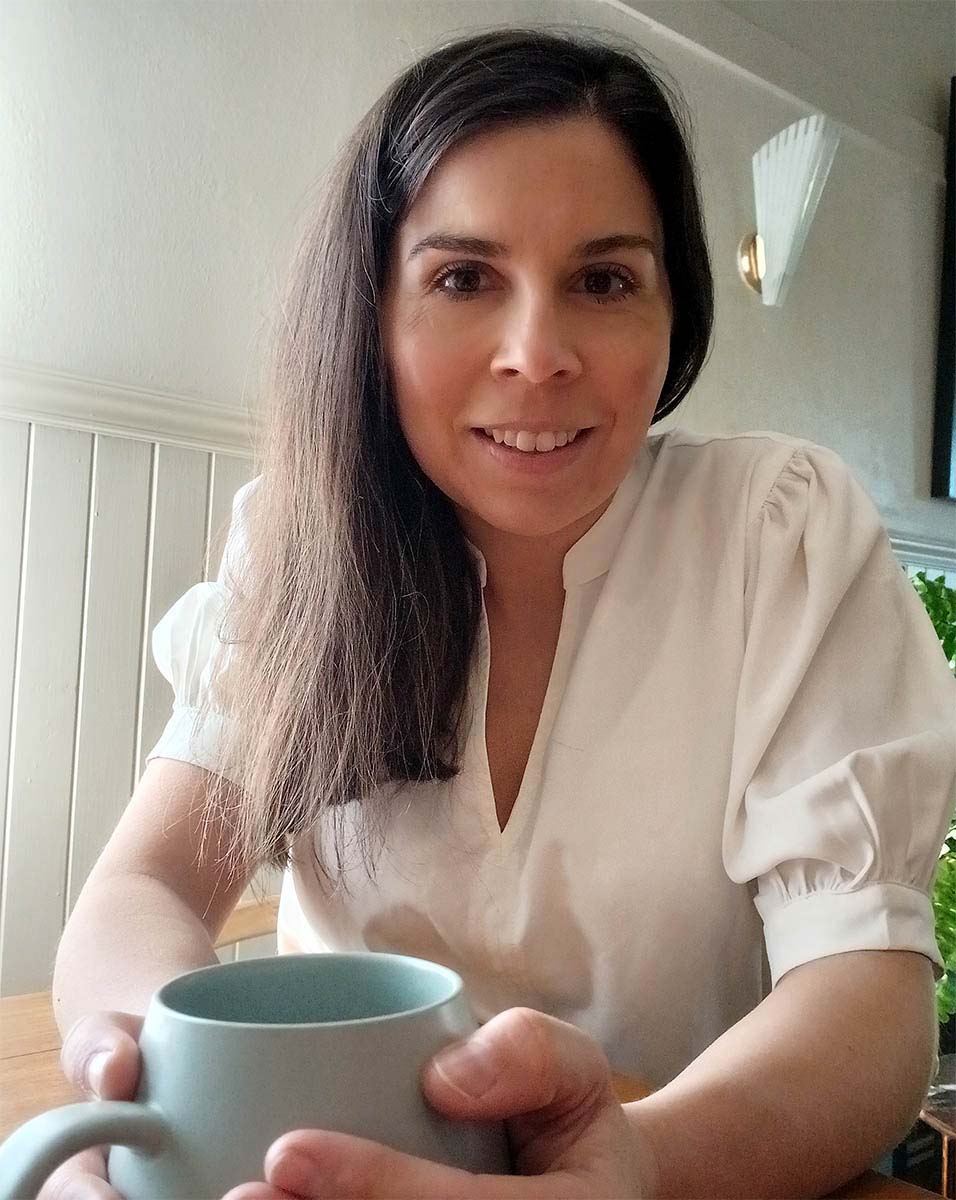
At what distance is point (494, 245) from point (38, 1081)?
21.1 inches

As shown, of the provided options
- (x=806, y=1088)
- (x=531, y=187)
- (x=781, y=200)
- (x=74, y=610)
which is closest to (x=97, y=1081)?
(x=806, y=1088)

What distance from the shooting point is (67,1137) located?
0.83 ft

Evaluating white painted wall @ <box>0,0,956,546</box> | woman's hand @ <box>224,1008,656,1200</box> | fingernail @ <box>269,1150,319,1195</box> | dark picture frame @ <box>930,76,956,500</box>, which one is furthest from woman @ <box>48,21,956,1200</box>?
dark picture frame @ <box>930,76,956,500</box>

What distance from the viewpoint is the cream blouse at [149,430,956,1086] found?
604 millimetres

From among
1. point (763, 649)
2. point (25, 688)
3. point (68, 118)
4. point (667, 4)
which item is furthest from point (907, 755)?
point (667, 4)

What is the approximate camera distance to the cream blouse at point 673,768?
60 centimetres

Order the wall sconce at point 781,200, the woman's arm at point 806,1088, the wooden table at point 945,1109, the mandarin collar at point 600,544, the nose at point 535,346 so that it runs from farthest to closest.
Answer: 1. the wall sconce at point 781,200
2. the wooden table at point 945,1109
3. the mandarin collar at point 600,544
4. the nose at point 535,346
5. the woman's arm at point 806,1088

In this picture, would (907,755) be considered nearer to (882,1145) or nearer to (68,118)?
(882,1145)

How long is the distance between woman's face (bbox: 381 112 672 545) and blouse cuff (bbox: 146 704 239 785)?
0.23 meters

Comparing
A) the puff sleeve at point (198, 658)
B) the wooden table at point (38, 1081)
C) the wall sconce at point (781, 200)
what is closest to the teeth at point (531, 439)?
the puff sleeve at point (198, 658)

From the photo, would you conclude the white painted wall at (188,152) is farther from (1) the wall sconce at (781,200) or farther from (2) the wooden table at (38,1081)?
(2) the wooden table at (38,1081)

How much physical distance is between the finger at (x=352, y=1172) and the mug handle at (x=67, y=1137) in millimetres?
32

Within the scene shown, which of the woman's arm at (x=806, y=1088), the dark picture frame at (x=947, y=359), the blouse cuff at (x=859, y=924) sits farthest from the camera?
the dark picture frame at (x=947, y=359)

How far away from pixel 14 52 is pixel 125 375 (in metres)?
0.38
